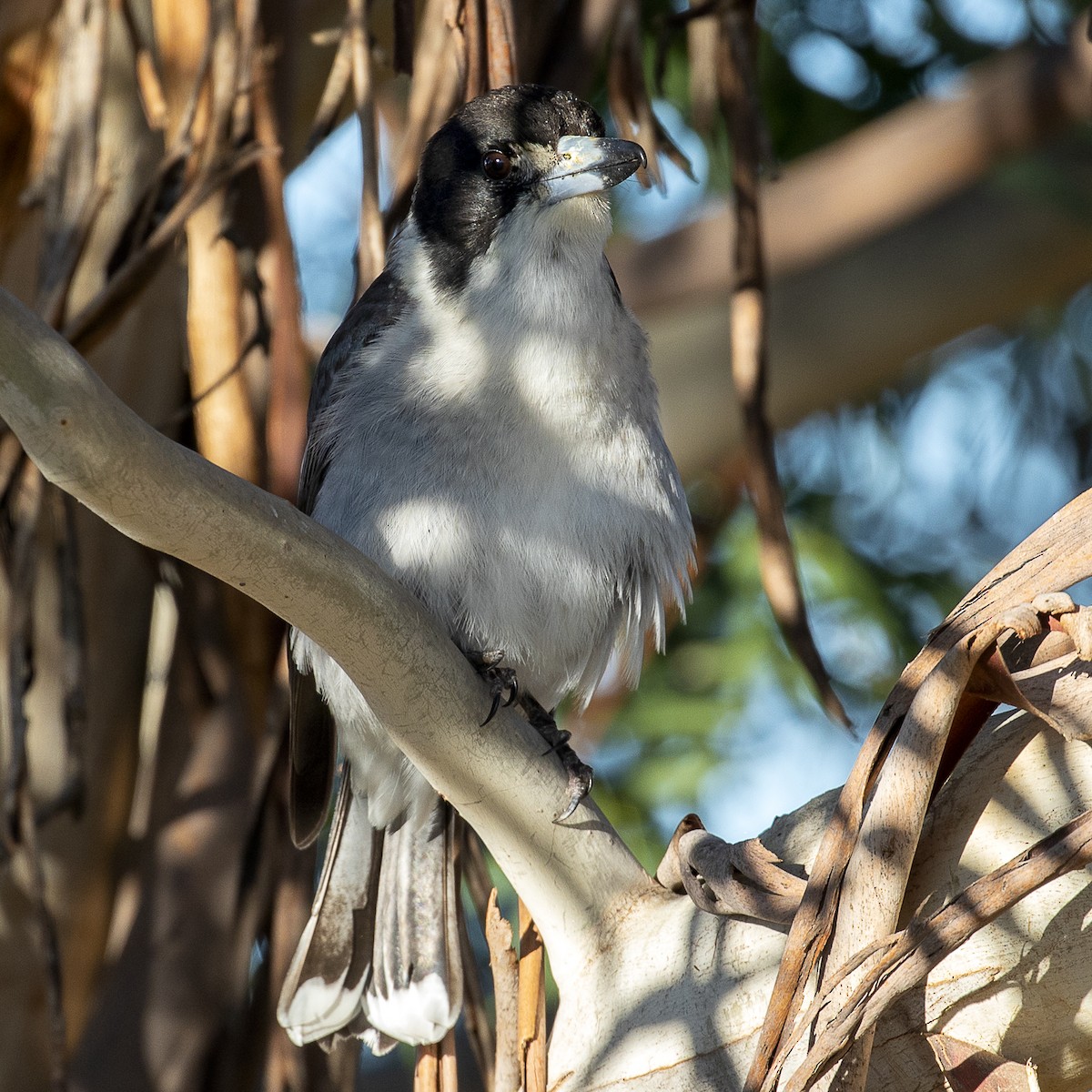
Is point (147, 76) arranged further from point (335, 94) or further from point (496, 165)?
point (496, 165)

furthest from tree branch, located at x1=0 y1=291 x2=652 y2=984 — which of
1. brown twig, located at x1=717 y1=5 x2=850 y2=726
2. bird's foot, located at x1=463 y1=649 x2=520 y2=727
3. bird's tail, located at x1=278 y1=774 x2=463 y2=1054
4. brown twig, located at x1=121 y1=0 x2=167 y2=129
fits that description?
brown twig, located at x1=121 y1=0 x2=167 y2=129

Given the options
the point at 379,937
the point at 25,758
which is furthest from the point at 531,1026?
the point at 25,758

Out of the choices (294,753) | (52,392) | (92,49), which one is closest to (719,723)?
(294,753)

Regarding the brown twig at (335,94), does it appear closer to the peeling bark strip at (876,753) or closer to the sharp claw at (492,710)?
the sharp claw at (492,710)

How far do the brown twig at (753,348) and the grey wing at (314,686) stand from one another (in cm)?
62

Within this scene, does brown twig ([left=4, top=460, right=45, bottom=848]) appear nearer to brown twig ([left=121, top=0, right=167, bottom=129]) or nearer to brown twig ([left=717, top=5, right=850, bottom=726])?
brown twig ([left=121, top=0, right=167, bottom=129])

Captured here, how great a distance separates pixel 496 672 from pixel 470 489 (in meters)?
0.30

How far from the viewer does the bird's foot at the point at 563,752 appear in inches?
71.2

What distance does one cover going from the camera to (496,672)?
235 centimetres

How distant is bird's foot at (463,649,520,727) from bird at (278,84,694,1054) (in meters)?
0.01

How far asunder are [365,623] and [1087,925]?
0.79 metres

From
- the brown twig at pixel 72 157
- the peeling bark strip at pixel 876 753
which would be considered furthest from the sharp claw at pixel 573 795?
the brown twig at pixel 72 157

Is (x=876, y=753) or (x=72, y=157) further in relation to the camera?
(x=72, y=157)

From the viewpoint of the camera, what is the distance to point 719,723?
4059 mm
